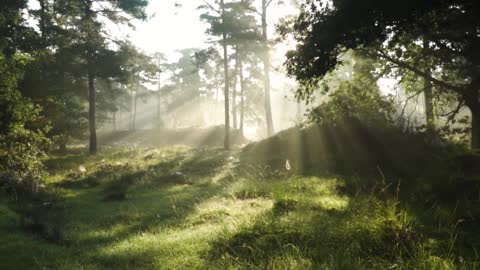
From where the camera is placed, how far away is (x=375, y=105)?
39.3 ft

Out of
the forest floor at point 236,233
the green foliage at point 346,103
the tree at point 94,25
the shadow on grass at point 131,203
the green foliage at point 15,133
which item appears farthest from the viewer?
the tree at point 94,25

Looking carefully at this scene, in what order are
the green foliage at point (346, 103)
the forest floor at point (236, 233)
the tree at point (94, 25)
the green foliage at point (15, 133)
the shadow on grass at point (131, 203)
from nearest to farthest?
the forest floor at point (236, 233) < the shadow on grass at point (131, 203) < the green foliage at point (15, 133) < the green foliage at point (346, 103) < the tree at point (94, 25)

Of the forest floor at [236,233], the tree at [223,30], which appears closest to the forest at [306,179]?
the forest floor at [236,233]

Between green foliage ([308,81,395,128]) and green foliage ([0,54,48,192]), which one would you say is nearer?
green foliage ([0,54,48,192])

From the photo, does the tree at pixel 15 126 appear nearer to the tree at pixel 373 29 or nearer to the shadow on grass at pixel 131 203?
→ the shadow on grass at pixel 131 203

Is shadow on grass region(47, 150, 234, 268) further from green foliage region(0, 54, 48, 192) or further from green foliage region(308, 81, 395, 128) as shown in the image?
green foliage region(308, 81, 395, 128)

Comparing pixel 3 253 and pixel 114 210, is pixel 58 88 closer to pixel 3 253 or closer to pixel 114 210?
pixel 114 210

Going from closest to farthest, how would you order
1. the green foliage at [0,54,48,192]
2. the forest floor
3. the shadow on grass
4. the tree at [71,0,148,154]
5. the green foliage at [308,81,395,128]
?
the forest floor < the shadow on grass < the green foliage at [0,54,48,192] < the green foliage at [308,81,395,128] < the tree at [71,0,148,154]

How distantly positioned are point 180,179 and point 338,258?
1042 cm

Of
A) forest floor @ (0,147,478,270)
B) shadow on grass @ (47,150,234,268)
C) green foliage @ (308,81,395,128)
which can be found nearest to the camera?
forest floor @ (0,147,478,270)

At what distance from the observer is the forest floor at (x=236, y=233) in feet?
15.8

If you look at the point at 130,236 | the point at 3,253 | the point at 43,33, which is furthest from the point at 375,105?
the point at 43,33

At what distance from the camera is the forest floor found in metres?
4.83

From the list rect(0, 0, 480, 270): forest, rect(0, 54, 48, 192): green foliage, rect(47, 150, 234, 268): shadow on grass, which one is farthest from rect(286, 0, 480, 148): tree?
rect(0, 54, 48, 192): green foliage
